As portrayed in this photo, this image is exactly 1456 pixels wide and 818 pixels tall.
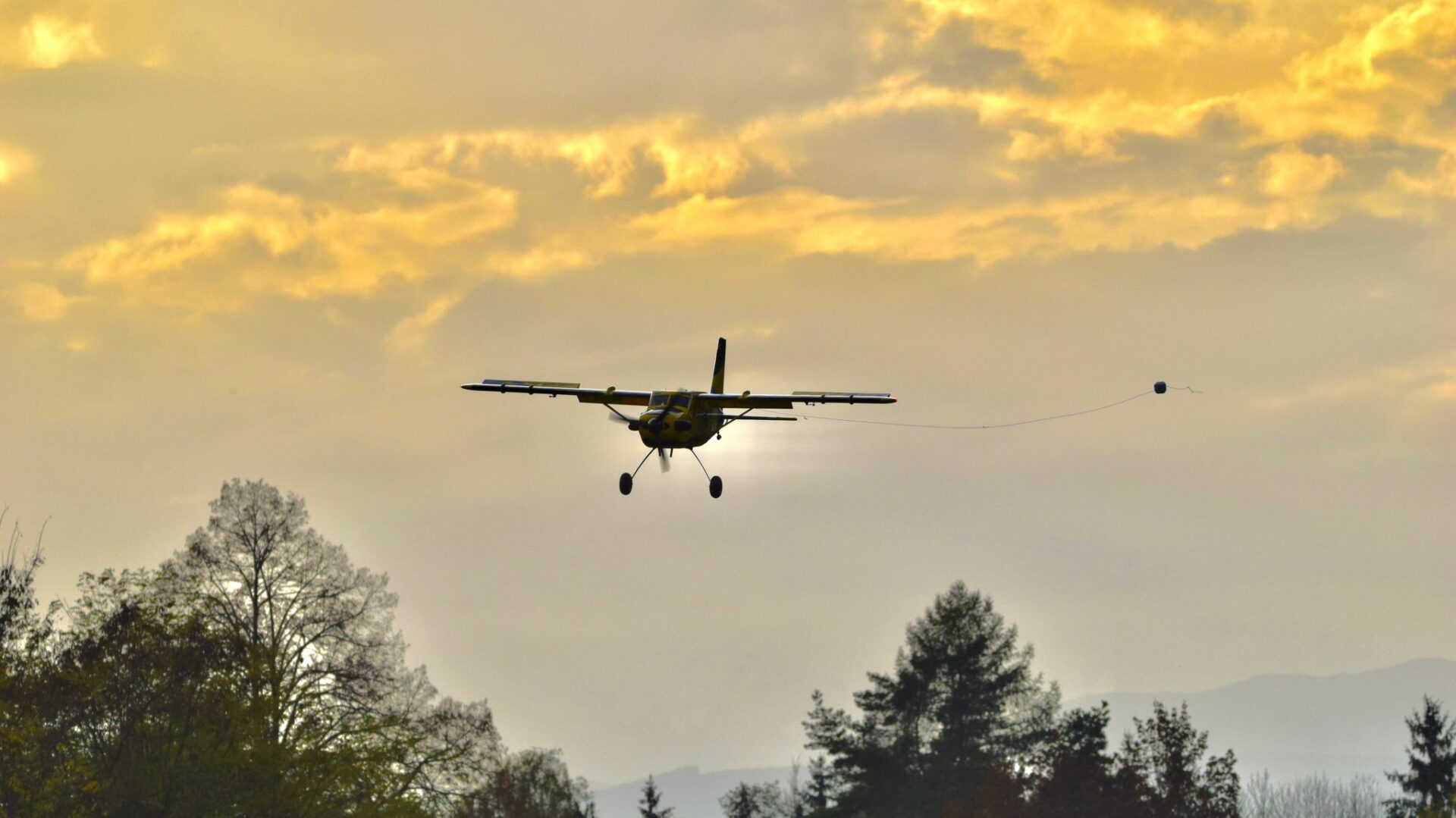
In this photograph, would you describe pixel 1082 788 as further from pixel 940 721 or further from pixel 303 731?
pixel 303 731

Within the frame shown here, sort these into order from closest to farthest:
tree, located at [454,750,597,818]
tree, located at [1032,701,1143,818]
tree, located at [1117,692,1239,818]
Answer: tree, located at [1117,692,1239,818]
tree, located at [1032,701,1143,818]
tree, located at [454,750,597,818]

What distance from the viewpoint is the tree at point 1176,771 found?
261 ft

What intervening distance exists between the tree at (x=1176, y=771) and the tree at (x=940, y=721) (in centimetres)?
946

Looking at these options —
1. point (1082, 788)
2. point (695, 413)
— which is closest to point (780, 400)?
point (695, 413)

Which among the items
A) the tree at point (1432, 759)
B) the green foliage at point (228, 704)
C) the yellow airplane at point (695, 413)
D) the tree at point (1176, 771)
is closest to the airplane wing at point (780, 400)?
the yellow airplane at point (695, 413)

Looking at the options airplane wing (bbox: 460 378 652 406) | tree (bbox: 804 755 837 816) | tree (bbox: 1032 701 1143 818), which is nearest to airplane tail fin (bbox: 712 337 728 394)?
airplane wing (bbox: 460 378 652 406)

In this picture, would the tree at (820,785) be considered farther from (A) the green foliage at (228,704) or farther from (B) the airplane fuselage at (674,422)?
(B) the airplane fuselage at (674,422)

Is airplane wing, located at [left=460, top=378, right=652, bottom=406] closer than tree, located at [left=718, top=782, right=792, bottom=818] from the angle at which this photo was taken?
Yes

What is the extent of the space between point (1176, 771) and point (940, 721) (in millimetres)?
18573

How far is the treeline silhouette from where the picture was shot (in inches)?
2073

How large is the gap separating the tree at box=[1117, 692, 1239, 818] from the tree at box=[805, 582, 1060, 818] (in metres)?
9.46

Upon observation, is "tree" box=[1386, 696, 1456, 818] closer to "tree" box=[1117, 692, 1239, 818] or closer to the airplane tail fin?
"tree" box=[1117, 692, 1239, 818]

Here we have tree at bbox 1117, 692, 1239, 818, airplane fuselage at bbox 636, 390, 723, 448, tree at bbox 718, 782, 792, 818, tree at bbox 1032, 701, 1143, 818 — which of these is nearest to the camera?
airplane fuselage at bbox 636, 390, 723, 448

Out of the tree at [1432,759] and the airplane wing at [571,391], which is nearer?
the airplane wing at [571,391]
